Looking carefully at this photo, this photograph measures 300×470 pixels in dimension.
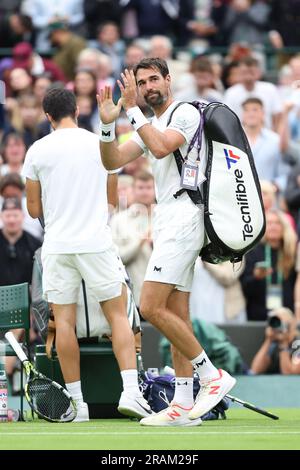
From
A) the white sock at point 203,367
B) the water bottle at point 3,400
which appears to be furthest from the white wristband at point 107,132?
the water bottle at point 3,400

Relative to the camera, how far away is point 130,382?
10562 millimetres

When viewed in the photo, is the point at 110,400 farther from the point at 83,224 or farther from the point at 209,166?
the point at 209,166

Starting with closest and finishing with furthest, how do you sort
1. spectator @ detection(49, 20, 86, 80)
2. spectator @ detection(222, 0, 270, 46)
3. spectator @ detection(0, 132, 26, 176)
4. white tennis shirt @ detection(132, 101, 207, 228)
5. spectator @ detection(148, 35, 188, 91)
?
white tennis shirt @ detection(132, 101, 207, 228), spectator @ detection(0, 132, 26, 176), spectator @ detection(148, 35, 188, 91), spectator @ detection(49, 20, 86, 80), spectator @ detection(222, 0, 270, 46)

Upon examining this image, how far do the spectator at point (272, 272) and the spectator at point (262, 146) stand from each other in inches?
82.0

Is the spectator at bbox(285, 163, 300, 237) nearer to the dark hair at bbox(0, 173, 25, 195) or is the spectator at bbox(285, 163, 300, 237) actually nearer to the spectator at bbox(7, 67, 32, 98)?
the dark hair at bbox(0, 173, 25, 195)

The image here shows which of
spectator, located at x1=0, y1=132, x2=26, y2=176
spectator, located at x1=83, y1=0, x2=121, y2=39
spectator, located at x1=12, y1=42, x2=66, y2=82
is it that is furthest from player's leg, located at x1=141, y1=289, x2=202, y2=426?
spectator, located at x1=83, y1=0, x2=121, y2=39

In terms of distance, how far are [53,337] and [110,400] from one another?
0.64 meters

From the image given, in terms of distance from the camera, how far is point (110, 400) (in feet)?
37.1

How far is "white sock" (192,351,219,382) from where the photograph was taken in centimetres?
1011

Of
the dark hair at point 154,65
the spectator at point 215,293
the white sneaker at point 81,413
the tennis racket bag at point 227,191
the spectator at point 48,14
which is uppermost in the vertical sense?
the spectator at point 48,14

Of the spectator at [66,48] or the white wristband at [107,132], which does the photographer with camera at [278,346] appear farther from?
the spectator at [66,48]

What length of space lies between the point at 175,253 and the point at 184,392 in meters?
0.97

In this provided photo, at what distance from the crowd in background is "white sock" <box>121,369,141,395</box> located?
399cm

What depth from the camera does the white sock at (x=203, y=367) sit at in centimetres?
1011
